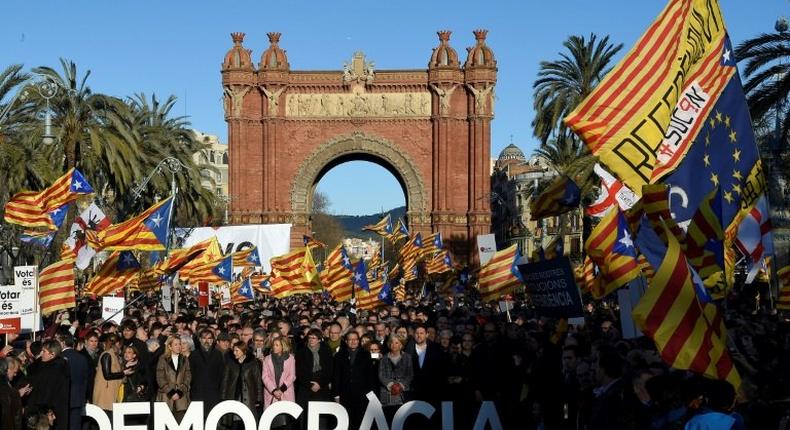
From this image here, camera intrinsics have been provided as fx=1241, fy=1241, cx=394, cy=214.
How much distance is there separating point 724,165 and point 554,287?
274 cm

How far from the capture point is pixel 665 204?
33.0ft

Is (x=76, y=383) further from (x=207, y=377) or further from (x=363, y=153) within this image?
(x=363, y=153)

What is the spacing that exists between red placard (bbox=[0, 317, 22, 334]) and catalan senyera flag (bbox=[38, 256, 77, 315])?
1.37 meters

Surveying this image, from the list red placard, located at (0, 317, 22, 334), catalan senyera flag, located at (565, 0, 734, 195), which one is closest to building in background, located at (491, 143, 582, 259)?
red placard, located at (0, 317, 22, 334)

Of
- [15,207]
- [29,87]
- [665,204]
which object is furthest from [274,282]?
[665,204]

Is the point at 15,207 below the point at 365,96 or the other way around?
below

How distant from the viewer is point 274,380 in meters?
15.3

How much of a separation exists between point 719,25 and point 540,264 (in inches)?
141

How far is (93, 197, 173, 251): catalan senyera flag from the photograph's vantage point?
23.7m

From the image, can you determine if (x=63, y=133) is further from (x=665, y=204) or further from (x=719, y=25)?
(x=665, y=204)

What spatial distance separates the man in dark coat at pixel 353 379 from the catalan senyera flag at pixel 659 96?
Result: 14.9ft

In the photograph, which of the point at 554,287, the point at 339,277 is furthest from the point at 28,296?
the point at 339,277

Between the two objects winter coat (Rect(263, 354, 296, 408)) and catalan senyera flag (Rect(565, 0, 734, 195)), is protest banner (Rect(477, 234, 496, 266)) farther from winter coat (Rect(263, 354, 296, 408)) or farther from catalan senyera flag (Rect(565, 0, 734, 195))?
catalan senyera flag (Rect(565, 0, 734, 195))

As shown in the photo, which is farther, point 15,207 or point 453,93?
point 453,93
